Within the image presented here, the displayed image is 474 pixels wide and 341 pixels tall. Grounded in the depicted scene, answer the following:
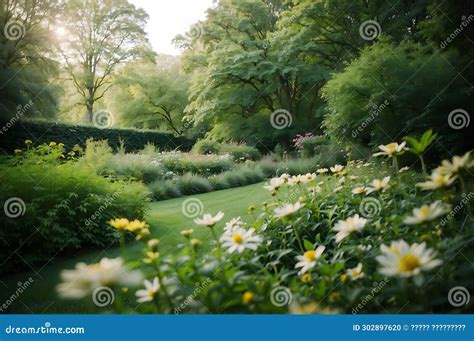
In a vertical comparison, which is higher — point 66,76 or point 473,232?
point 473,232

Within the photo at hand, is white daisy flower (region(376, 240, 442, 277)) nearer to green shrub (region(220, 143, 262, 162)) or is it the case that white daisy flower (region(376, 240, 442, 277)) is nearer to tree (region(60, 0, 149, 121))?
tree (region(60, 0, 149, 121))

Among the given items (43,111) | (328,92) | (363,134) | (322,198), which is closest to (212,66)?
(328,92)

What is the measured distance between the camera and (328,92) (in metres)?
4.47

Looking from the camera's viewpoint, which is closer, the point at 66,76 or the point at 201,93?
the point at 66,76

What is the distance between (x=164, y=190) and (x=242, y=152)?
2.89 m

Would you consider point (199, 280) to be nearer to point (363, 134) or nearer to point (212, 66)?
point (363, 134)

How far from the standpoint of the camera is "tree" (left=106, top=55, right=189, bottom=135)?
3.67m

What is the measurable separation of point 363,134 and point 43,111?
315 centimetres

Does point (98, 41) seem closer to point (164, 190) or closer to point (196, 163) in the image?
point (164, 190)

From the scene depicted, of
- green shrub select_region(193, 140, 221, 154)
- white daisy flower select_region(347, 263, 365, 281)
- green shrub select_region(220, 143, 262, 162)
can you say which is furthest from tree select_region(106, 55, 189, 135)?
white daisy flower select_region(347, 263, 365, 281)

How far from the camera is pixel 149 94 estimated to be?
14.2ft

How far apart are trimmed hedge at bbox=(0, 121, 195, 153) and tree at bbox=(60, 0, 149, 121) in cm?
53

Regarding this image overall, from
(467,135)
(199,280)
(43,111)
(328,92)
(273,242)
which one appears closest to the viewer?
(199,280)

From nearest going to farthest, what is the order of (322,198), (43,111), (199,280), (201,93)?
(199,280), (322,198), (43,111), (201,93)
